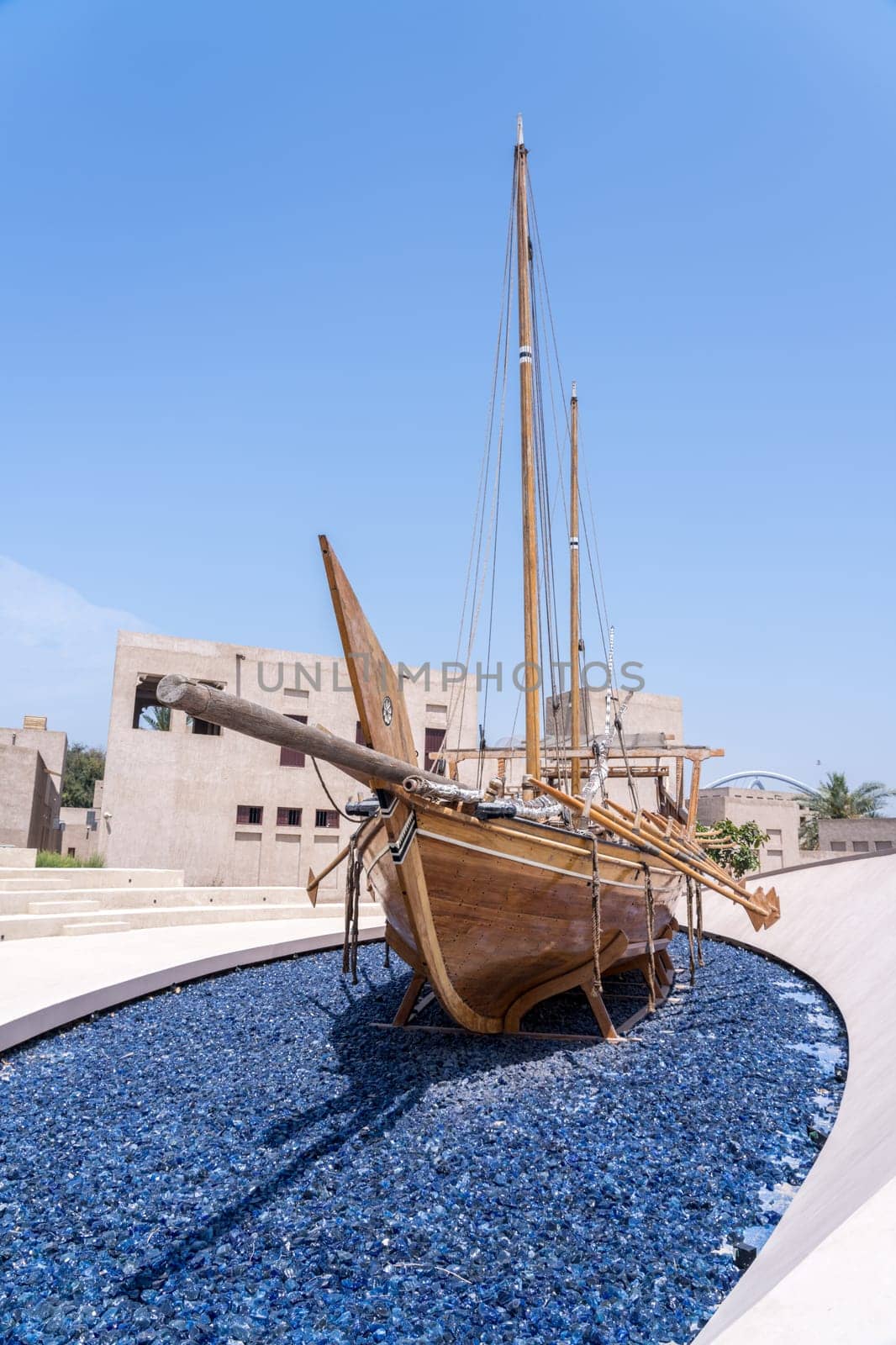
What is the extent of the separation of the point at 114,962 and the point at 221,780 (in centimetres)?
1520

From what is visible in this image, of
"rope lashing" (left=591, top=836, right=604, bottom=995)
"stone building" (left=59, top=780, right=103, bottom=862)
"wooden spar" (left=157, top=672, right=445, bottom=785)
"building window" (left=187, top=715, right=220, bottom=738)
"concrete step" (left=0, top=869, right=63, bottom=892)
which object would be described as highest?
"building window" (left=187, top=715, right=220, bottom=738)

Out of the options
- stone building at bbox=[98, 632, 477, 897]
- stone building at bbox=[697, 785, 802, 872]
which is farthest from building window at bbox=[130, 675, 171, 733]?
stone building at bbox=[697, 785, 802, 872]

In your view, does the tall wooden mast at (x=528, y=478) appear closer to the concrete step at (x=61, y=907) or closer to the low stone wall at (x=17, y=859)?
the concrete step at (x=61, y=907)

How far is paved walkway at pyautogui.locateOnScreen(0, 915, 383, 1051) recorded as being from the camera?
29.4 feet

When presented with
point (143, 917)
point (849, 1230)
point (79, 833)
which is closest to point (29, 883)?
point (143, 917)

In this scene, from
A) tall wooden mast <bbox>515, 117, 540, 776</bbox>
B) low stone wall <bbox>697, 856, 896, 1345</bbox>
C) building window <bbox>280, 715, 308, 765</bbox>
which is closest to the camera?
low stone wall <bbox>697, 856, 896, 1345</bbox>

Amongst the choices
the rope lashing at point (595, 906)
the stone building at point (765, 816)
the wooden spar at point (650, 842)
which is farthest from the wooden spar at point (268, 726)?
the stone building at point (765, 816)

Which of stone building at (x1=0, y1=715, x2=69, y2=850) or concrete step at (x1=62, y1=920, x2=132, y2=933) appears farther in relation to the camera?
stone building at (x1=0, y1=715, x2=69, y2=850)

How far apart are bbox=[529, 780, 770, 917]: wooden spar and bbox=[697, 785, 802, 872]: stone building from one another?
2792cm

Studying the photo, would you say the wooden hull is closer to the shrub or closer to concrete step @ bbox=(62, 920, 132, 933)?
concrete step @ bbox=(62, 920, 132, 933)

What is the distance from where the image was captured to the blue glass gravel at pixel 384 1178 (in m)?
4.32

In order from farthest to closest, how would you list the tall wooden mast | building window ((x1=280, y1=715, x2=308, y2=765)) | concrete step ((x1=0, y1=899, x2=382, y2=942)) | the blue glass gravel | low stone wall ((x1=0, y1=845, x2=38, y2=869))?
1. building window ((x1=280, y1=715, x2=308, y2=765))
2. low stone wall ((x1=0, y1=845, x2=38, y2=869))
3. concrete step ((x1=0, y1=899, x2=382, y2=942))
4. the tall wooden mast
5. the blue glass gravel

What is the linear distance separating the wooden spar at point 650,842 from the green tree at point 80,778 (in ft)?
153

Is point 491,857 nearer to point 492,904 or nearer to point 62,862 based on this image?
point 492,904
